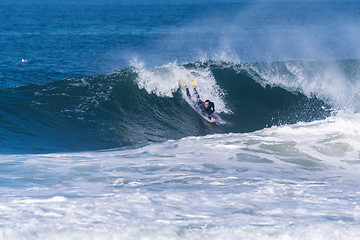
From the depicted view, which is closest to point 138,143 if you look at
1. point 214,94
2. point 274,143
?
point 274,143

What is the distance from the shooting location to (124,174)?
380 inches

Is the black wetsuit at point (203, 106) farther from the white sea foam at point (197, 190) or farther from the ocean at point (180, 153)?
the white sea foam at point (197, 190)

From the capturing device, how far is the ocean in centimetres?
681

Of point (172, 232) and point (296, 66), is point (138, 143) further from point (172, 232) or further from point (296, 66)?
point (296, 66)

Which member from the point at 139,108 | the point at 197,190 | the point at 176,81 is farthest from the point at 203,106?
the point at 197,190

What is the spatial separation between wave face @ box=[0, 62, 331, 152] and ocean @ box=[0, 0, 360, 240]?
0.06m

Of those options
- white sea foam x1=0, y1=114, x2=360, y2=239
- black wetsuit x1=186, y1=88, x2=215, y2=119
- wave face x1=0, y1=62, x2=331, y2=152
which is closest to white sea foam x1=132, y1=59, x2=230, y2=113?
wave face x1=0, y1=62, x2=331, y2=152

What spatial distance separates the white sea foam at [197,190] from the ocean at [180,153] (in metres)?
0.03

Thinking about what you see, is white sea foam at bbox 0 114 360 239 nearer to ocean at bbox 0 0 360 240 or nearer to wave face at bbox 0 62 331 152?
ocean at bbox 0 0 360 240

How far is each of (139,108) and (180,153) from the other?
6030mm

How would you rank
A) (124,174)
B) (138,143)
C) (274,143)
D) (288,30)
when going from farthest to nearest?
(288,30)
(138,143)
(274,143)
(124,174)

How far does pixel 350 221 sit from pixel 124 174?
449 cm

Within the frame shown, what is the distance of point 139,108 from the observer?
17.3 m

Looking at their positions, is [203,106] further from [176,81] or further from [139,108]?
[176,81]
